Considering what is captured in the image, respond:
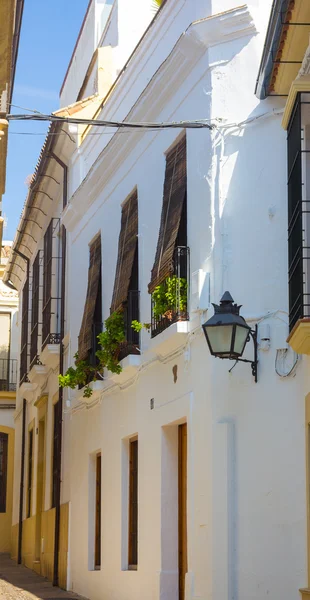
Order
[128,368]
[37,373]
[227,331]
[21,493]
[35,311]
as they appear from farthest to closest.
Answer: [21,493], [35,311], [37,373], [128,368], [227,331]

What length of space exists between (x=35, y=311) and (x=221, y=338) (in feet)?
45.3

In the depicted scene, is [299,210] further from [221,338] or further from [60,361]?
[60,361]

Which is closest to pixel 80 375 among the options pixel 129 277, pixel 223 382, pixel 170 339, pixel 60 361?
pixel 129 277

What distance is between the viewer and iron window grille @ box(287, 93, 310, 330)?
9.03m

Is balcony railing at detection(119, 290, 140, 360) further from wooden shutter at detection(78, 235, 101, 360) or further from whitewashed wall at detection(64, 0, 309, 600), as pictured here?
wooden shutter at detection(78, 235, 101, 360)

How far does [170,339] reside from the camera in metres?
11.7

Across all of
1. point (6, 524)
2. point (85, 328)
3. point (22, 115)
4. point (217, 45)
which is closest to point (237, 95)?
point (217, 45)

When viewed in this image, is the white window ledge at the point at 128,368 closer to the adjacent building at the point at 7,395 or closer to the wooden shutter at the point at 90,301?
the wooden shutter at the point at 90,301

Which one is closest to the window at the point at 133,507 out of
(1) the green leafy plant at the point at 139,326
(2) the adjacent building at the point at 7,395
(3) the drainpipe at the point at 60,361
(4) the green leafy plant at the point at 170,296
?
Answer: (1) the green leafy plant at the point at 139,326

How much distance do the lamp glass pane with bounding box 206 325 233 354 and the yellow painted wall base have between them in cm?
849

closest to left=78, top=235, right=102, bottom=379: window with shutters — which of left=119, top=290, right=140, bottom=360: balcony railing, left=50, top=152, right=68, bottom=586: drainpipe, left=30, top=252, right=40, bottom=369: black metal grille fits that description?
left=119, top=290, right=140, bottom=360: balcony railing

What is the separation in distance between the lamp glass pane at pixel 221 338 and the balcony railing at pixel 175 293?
1.67 metres

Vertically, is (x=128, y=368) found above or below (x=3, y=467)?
above

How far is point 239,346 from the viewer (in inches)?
387
